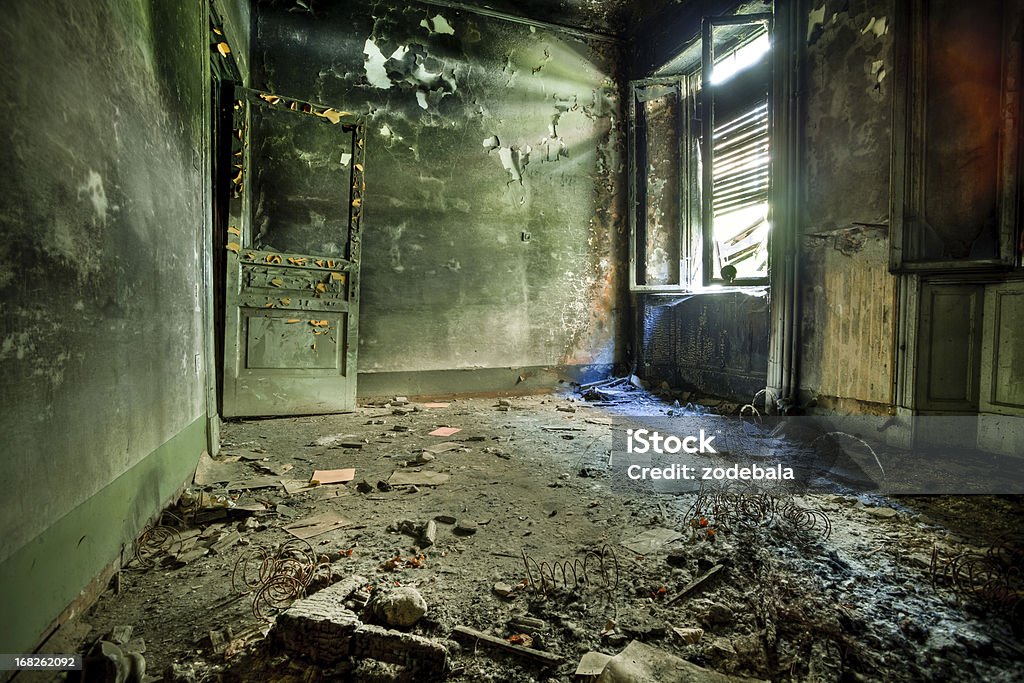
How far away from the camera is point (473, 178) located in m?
5.27

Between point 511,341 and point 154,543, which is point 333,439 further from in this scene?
point 511,341

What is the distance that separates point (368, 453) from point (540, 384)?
9.23ft

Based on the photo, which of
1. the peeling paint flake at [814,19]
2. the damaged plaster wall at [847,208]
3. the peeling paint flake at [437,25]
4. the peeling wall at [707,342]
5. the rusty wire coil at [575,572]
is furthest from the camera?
the peeling paint flake at [437,25]

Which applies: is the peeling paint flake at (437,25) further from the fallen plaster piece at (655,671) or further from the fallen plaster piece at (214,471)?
the fallen plaster piece at (655,671)

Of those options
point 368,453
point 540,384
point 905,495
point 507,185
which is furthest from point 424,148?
point 905,495

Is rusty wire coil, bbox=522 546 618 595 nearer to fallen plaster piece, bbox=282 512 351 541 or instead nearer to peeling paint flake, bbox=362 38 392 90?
fallen plaster piece, bbox=282 512 351 541

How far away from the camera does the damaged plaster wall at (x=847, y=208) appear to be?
3.30 m

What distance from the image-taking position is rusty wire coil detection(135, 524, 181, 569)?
1.75 m

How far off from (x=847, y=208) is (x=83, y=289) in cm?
440

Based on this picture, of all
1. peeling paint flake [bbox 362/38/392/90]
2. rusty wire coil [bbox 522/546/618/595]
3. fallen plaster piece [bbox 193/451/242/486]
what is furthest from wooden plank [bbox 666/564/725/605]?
peeling paint flake [bbox 362/38/392/90]

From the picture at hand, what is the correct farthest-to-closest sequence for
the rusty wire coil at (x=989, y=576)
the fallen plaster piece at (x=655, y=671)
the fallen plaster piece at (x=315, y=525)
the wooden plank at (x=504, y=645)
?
the fallen plaster piece at (x=315, y=525) → the rusty wire coil at (x=989, y=576) → the wooden plank at (x=504, y=645) → the fallen plaster piece at (x=655, y=671)

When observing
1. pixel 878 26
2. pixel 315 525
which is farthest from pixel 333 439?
pixel 878 26

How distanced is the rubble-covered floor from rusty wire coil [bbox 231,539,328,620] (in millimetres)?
12

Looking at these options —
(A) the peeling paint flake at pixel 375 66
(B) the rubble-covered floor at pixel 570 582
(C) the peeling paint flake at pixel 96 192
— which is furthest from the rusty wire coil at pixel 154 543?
(A) the peeling paint flake at pixel 375 66
